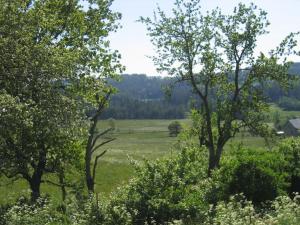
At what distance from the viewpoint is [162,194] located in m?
20.3

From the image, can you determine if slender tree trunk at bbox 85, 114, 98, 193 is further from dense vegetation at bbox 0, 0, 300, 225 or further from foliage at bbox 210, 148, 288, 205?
foliage at bbox 210, 148, 288, 205

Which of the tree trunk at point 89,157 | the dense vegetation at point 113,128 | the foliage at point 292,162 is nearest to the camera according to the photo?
the dense vegetation at point 113,128

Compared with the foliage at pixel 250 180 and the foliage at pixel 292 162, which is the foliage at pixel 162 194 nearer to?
the foliage at pixel 250 180

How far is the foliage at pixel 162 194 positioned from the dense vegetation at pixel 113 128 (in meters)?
0.05

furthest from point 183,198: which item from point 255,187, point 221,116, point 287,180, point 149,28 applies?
point 149,28

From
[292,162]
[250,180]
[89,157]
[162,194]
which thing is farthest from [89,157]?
[292,162]

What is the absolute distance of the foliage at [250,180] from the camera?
21984 millimetres

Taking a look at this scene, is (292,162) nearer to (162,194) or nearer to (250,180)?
(250,180)

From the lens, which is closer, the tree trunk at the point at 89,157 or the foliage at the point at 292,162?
the foliage at the point at 292,162

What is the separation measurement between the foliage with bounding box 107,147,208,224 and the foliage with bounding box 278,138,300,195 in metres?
5.78

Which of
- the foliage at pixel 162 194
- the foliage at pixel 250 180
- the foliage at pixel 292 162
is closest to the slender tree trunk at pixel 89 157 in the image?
the foliage at pixel 162 194

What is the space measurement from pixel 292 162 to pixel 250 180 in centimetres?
519

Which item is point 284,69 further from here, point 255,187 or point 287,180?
point 255,187

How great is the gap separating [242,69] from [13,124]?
78.9 feet
